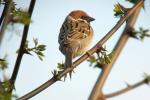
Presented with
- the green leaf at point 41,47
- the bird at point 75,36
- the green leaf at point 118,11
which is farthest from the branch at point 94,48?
the bird at point 75,36

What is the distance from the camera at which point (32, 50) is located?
3.00 metres

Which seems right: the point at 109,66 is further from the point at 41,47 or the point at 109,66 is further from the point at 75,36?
the point at 75,36

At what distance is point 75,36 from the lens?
5.72m

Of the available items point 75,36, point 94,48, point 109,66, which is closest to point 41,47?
point 94,48

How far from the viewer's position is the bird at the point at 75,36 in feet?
17.5

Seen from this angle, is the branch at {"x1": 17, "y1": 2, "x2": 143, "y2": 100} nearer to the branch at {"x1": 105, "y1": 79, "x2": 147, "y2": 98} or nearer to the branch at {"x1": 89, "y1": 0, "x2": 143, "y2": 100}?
the branch at {"x1": 89, "y1": 0, "x2": 143, "y2": 100}

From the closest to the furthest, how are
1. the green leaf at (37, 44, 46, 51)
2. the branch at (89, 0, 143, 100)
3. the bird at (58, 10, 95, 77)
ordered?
the branch at (89, 0, 143, 100), the green leaf at (37, 44, 46, 51), the bird at (58, 10, 95, 77)

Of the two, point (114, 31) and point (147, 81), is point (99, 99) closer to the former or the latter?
point (147, 81)

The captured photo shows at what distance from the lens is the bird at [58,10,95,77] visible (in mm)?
5332

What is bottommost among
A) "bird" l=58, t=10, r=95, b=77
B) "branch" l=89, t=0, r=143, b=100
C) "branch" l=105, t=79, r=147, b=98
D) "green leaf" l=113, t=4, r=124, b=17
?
"bird" l=58, t=10, r=95, b=77

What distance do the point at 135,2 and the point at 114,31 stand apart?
0.93ft

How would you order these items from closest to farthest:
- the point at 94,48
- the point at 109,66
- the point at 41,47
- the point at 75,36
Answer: the point at 109,66 < the point at 94,48 < the point at 41,47 < the point at 75,36

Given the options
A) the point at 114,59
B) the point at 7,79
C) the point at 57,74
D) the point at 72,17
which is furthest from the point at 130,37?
the point at 72,17

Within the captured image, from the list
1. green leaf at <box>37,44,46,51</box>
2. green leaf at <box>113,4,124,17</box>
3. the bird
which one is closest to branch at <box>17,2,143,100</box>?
green leaf at <box>113,4,124,17</box>
